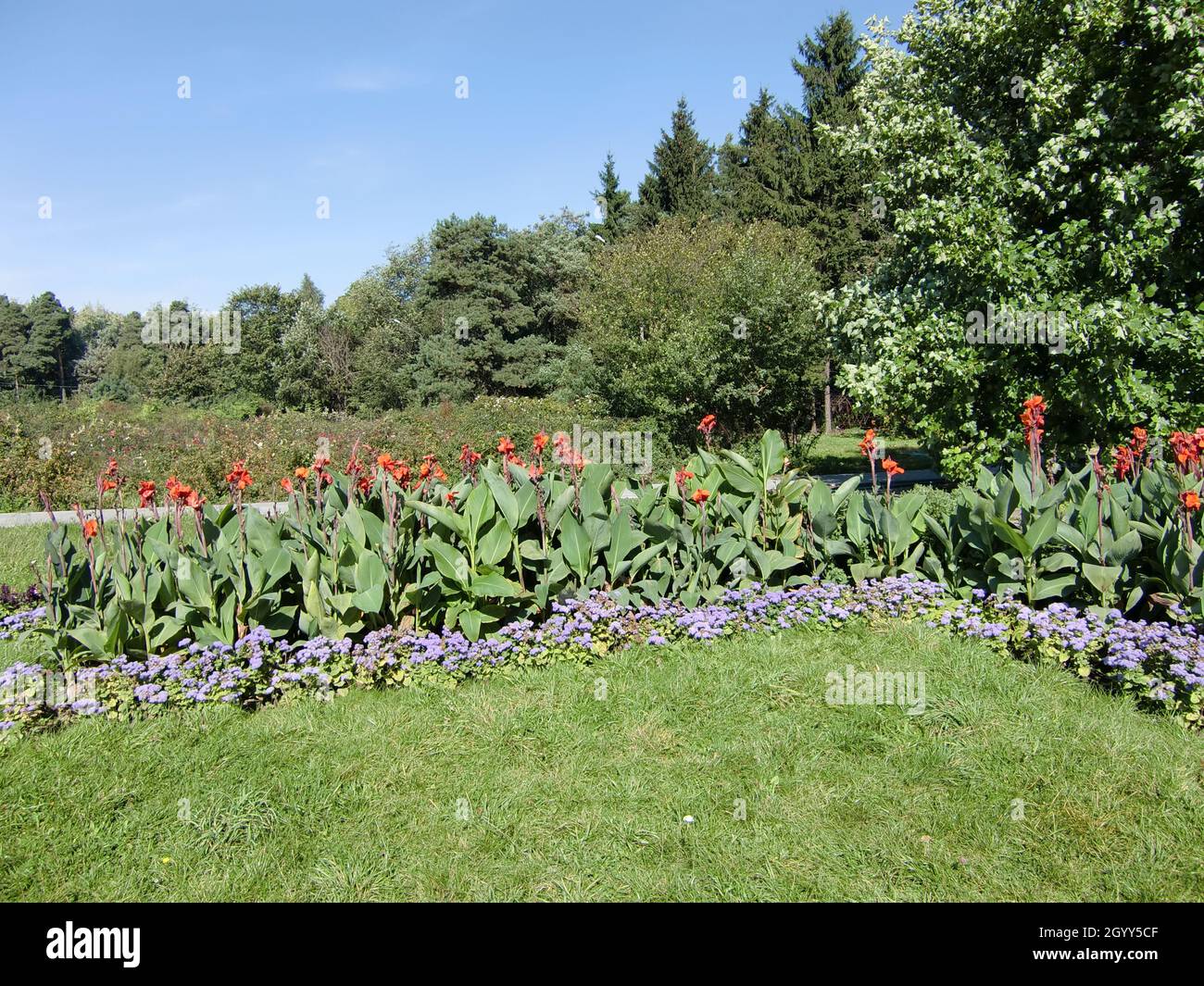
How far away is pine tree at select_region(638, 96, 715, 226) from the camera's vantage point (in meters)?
32.9

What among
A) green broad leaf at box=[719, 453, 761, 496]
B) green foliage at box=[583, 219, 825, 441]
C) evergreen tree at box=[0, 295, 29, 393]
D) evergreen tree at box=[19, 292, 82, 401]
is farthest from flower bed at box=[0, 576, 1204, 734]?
evergreen tree at box=[19, 292, 82, 401]

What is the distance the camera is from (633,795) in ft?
9.70

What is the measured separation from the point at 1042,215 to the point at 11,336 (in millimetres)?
59925

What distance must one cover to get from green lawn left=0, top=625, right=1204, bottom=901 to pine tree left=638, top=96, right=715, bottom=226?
102 feet

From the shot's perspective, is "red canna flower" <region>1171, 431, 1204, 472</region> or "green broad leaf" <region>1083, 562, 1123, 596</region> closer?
"green broad leaf" <region>1083, 562, 1123, 596</region>

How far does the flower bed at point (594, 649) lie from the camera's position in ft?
11.6

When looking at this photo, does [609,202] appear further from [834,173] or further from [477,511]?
[477,511]

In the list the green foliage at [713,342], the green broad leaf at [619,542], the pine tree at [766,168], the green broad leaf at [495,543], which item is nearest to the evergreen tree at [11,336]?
the pine tree at [766,168]

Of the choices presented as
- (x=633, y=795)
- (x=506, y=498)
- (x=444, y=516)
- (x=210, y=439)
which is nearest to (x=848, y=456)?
(x=210, y=439)

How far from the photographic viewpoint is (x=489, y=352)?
32.9 meters

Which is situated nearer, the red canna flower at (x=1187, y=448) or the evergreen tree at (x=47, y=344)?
the red canna flower at (x=1187, y=448)

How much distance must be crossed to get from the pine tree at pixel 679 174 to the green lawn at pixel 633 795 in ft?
102

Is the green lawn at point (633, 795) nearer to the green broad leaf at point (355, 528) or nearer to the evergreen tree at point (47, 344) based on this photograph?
the green broad leaf at point (355, 528)

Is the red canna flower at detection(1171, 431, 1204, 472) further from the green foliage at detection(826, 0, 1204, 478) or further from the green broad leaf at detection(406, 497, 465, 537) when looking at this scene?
the green broad leaf at detection(406, 497, 465, 537)
